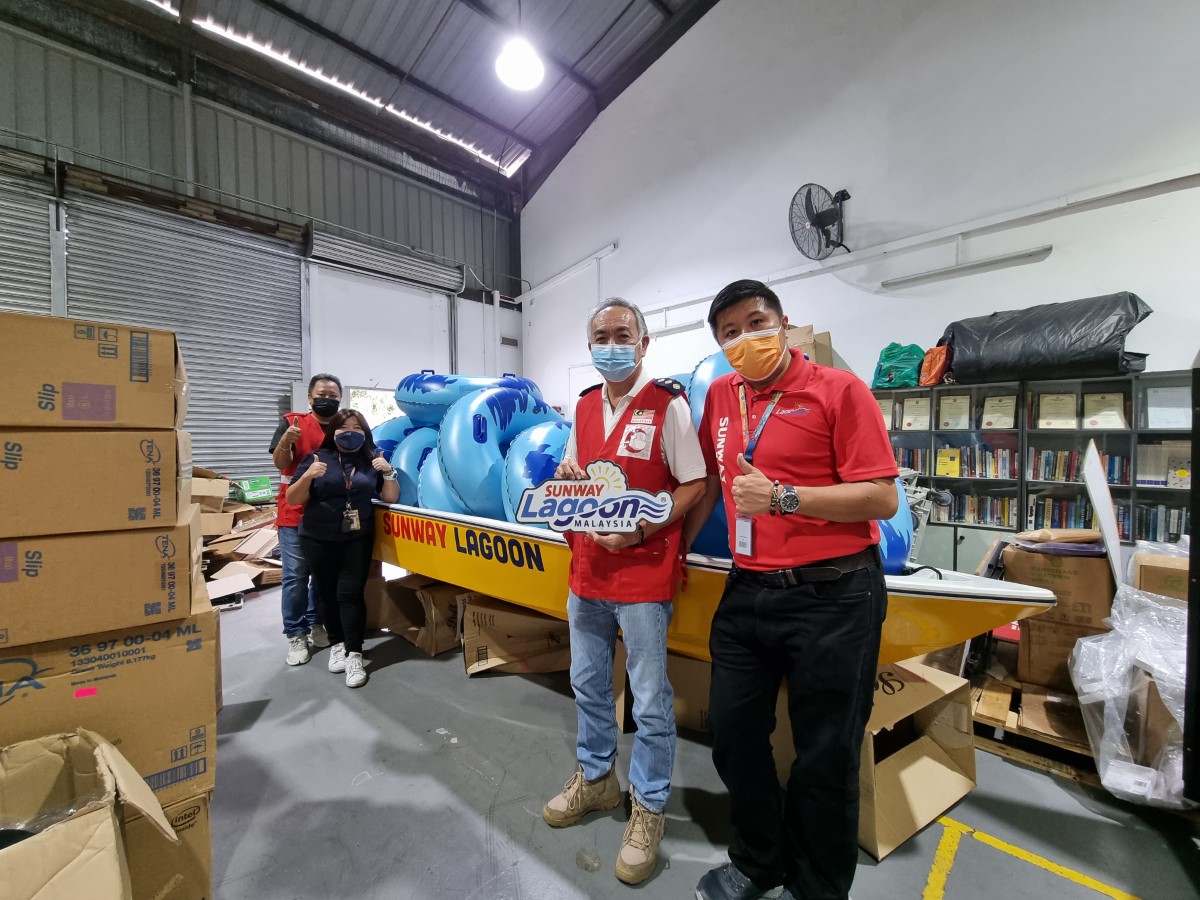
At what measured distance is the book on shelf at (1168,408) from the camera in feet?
10.0

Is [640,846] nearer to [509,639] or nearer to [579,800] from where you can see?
[579,800]

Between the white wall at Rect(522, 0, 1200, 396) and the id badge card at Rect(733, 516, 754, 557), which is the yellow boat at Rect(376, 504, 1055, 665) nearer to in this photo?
the id badge card at Rect(733, 516, 754, 557)

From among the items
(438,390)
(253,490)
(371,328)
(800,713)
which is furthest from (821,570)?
(371,328)

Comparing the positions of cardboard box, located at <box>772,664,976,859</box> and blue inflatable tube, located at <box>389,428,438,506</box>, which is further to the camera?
blue inflatable tube, located at <box>389,428,438,506</box>

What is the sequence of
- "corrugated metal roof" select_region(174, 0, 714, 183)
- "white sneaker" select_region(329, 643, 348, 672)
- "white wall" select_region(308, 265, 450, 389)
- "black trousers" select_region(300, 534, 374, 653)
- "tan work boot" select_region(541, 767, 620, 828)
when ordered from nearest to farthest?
"tan work boot" select_region(541, 767, 620, 828) → "black trousers" select_region(300, 534, 374, 653) → "white sneaker" select_region(329, 643, 348, 672) → "corrugated metal roof" select_region(174, 0, 714, 183) → "white wall" select_region(308, 265, 450, 389)

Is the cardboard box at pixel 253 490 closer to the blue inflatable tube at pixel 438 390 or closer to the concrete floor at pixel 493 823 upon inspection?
the blue inflatable tube at pixel 438 390

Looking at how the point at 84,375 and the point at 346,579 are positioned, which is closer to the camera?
the point at 84,375

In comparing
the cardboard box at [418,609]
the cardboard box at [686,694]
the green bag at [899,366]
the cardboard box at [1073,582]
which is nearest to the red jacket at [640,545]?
the cardboard box at [686,694]

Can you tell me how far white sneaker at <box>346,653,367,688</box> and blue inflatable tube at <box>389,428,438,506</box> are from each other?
895 mm

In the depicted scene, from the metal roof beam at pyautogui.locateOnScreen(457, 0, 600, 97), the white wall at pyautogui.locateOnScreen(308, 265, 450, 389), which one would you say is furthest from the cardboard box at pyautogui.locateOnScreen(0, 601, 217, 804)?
the metal roof beam at pyautogui.locateOnScreen(457, 0, 600, 97)

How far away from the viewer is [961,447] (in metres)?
3.95

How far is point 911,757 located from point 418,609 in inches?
114

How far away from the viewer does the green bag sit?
13.0ft

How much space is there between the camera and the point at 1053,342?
10.2ft
